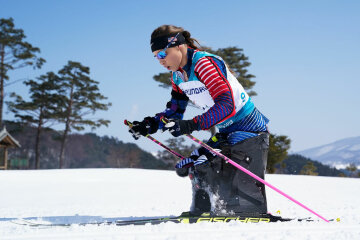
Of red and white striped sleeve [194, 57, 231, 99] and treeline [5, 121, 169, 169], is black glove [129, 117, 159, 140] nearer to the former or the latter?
red and white striped sleeve [194, 57, 231, 99]

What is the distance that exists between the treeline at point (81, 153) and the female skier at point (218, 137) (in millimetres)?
33507

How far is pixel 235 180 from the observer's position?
368 centimetres

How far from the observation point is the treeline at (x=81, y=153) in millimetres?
47828

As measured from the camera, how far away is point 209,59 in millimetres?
3527

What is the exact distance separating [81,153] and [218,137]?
6406cm

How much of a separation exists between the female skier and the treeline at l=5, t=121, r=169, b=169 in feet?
110

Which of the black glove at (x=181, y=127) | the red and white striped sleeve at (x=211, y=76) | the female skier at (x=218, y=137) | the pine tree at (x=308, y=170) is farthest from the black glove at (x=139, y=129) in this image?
the pine tree at (x=308, y=170)

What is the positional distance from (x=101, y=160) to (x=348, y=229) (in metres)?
68.5

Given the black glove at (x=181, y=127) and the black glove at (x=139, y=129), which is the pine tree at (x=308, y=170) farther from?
the black glove at (x=181, y=127)

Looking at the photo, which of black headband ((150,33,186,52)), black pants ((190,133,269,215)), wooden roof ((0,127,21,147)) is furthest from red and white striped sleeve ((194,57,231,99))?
wooden roof ((0,127,21,147))

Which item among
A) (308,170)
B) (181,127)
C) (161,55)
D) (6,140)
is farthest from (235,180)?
(308,170)

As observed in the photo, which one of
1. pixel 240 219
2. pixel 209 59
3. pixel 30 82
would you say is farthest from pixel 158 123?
pixel 30 82

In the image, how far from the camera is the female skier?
3592mm

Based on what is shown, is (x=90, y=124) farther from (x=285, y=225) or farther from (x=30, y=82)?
(x=285, y=225)
